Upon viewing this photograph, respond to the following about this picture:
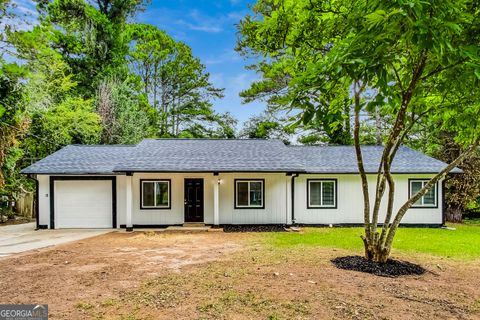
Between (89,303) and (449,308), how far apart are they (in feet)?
17.1

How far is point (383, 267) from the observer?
635 cm

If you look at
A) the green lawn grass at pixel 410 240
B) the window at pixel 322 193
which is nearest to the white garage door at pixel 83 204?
the green lawn grass at pixel 410 240

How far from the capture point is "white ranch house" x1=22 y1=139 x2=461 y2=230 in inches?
501

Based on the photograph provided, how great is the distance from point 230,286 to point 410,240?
7607 millimetres

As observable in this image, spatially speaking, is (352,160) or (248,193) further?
(352,160)

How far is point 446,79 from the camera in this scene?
4.94 m

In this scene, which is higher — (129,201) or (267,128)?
(267,128)

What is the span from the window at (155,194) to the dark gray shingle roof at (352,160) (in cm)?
614

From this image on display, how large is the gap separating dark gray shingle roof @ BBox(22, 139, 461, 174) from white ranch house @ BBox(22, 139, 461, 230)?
4 centimetres

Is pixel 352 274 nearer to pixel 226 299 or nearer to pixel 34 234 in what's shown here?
pixel 226 299

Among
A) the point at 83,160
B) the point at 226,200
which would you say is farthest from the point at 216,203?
the point at 83,160

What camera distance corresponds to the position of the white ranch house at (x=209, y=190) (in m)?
12.7

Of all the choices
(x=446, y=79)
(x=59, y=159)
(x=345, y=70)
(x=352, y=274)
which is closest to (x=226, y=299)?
(x=352, y=274)

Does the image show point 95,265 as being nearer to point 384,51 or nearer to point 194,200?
point 194,200
